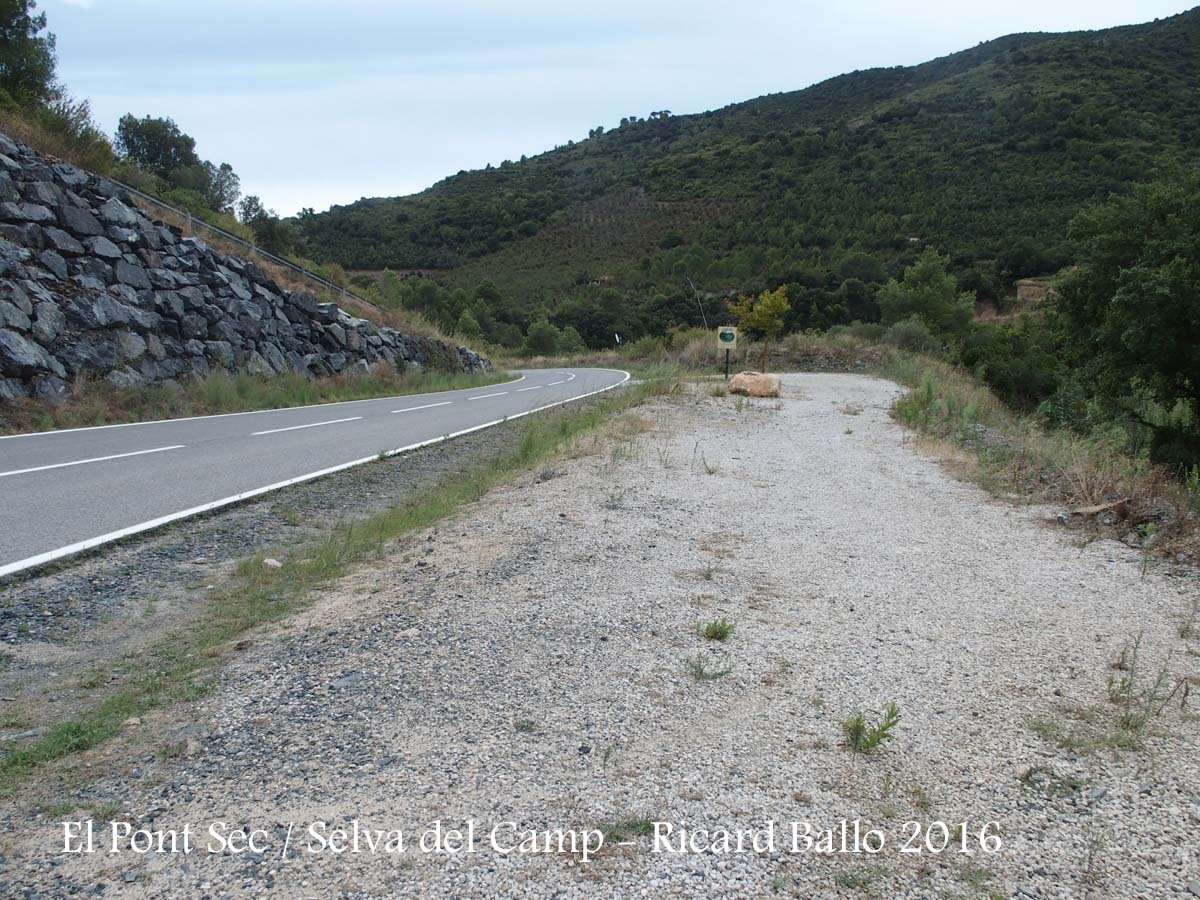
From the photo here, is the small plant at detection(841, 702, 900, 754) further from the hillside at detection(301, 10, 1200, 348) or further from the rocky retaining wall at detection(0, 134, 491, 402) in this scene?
the hillside at detection(301, 10, 1200, 348)

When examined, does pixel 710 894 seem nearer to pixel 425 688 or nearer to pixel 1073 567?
pixel 425 688

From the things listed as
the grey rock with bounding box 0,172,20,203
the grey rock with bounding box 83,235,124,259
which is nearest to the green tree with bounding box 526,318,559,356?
the grey rock with bounding box 83,235,124,259

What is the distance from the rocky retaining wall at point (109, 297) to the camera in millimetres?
12555

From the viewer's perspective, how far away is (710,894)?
2.22 meters

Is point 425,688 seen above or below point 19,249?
below

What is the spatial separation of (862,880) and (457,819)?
1.24 m

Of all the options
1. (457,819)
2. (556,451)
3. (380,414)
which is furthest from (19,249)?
(457,819)

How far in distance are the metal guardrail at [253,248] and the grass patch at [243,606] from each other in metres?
13.0

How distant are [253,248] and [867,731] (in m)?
21.2

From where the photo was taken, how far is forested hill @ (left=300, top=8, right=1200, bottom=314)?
219 feet

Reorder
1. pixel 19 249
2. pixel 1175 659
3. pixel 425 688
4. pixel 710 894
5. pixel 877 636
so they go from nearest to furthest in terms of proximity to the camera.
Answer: pixel 710 894
pixel 425 688
pixel 1175 659
pixel 877 636
pixel 19 249

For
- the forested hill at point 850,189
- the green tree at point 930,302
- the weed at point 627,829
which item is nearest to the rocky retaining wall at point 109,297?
the weed at point 627,829

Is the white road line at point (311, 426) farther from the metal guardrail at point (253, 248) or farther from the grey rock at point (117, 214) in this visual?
the metal guardrail at point (253, 248)

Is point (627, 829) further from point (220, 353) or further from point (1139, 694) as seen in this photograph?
point (220, 353)
